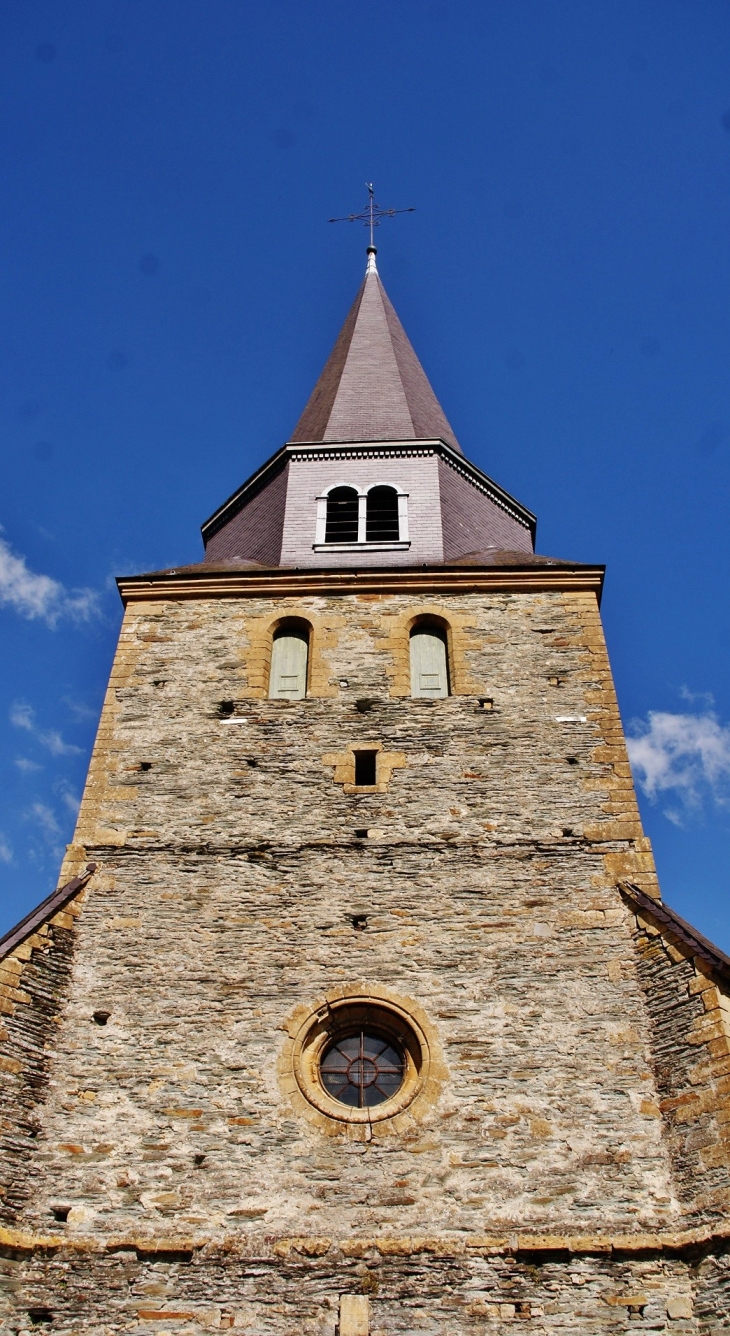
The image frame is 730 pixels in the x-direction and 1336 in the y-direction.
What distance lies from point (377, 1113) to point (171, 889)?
244 centimetres

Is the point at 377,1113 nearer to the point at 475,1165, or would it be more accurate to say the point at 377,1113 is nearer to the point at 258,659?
the point at 475,1165

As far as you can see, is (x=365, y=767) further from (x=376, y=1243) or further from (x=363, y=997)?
(x=376, y=1243)

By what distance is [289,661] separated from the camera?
435 inches

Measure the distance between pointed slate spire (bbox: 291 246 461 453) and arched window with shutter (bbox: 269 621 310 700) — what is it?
13.2 feet

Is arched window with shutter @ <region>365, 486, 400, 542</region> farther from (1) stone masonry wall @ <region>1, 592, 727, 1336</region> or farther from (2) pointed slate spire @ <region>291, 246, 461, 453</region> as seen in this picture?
(1) stone masonry wall @ <region>1, 592, 727, 1336</region>

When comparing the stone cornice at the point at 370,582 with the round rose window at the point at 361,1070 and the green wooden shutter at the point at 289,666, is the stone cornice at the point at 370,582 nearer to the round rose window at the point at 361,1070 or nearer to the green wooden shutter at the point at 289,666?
the green wooden shutter at the point at 289,666

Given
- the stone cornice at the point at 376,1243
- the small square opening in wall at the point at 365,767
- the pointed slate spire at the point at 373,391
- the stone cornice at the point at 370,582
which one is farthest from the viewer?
the pointed slate spire at the point at 373,391

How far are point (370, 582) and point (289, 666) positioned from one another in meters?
1.30

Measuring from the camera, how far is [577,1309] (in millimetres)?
6664

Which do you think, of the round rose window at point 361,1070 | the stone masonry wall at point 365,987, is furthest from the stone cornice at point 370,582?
the round rose window at point 361,1070

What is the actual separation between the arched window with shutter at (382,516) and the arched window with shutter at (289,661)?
206cm

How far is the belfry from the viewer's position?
22.5 ft

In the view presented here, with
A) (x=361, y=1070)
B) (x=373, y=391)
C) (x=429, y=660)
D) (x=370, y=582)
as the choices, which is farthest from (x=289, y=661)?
(x=373, y=391)

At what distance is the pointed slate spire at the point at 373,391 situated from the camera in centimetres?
1509
